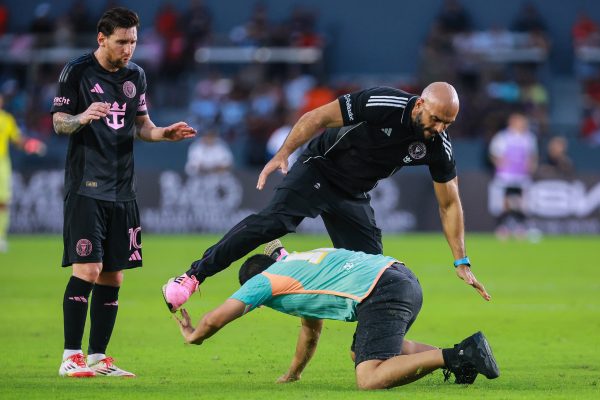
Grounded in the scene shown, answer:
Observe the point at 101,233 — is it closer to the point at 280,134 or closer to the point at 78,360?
the point at 78,360

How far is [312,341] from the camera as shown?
775 centimetres

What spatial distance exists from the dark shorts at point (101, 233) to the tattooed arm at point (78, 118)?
A: 0.49m

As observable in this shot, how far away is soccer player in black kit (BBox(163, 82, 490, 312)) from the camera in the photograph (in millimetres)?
7934

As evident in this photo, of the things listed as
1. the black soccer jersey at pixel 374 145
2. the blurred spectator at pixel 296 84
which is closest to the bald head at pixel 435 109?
the black soccer jersey at pixel 374 145

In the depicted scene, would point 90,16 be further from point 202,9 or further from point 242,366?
point 242,366

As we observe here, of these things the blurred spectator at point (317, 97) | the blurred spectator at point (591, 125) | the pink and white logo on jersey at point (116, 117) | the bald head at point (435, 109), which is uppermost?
the bald head at point (435, 109)

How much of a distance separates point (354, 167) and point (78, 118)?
2055 mm

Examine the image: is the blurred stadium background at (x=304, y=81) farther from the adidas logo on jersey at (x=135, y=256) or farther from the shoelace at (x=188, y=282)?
the shoelace at (x=188, y=282)

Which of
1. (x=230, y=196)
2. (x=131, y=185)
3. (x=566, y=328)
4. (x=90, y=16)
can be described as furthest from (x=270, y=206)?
(x=90, y=16)

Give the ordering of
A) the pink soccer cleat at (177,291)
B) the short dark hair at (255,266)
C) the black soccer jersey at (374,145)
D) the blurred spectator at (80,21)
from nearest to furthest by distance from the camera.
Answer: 1. the short dark hair at (255,266)
2. the pink soccer cleat at (177,291)
3. the black soccer jersey at (374,145)
4. the blurred spectator at (80,21)

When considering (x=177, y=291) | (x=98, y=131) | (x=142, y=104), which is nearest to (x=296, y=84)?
(x=142, y=104)

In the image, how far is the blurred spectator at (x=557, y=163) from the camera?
24219 millimetres

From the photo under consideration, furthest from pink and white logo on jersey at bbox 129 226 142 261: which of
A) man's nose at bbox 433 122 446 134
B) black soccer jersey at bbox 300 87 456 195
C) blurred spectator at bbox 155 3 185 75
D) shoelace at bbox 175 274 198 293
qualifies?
blurred spectator at bbox 155 3 185 75

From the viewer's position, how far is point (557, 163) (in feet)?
80.3
